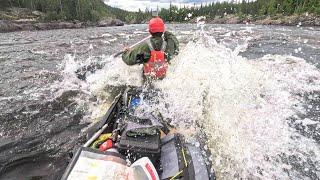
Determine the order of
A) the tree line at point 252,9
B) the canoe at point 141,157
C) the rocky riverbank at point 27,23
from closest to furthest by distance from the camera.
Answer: the canoe at point 141,157 → the rocky riverbank at point 27,23 → the tree line at point 252,9

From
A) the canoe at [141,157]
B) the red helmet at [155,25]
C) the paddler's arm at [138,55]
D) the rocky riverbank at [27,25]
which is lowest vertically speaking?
the rocky riverbank at [27,25]

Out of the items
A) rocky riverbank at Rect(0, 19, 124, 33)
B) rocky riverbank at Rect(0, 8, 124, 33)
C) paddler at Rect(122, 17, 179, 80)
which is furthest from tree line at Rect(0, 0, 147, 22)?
paddler at Rect(122, 17, 179, 80)

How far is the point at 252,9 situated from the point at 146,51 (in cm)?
12515

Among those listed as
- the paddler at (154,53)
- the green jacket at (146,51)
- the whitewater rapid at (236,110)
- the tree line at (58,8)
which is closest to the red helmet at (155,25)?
the paddler at (154,53)

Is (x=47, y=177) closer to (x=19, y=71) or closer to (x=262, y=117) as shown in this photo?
(x=262, y=117)

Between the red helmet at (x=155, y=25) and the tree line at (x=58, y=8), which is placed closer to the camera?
the red helmet at (x=155, y=25)

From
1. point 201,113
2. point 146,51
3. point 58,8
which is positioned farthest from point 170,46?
point 58,8

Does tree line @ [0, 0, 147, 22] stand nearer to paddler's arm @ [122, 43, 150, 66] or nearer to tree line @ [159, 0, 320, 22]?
tree line @ [159, 0, 320, 22]

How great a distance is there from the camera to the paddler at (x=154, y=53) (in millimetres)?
8047

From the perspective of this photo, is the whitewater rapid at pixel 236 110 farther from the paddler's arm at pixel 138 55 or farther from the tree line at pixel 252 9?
the tree line at pixel 252 9

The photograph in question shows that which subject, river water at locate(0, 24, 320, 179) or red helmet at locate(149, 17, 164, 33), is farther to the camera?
red helmet at locate(149, 17, 164, 33)

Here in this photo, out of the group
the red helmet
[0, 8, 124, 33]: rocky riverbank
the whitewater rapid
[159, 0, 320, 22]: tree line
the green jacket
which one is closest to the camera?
the whitewater rapid

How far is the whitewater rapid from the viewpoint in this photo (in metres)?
6.36

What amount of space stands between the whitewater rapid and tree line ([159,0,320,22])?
4488cm
